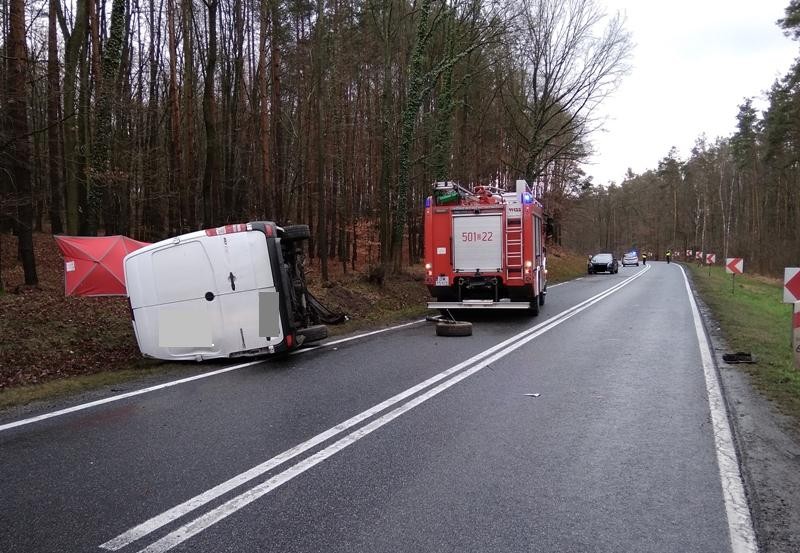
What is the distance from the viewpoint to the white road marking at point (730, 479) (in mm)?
3191

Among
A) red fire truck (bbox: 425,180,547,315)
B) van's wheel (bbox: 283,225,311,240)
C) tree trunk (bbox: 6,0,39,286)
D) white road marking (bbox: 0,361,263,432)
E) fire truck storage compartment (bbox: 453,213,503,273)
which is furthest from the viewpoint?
fire truck storage compartment (bbox: 453,213,503,273)

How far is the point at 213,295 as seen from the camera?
786cm

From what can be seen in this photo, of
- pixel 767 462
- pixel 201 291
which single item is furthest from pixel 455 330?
pixel 767 462

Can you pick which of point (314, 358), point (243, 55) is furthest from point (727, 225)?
point (314, 358)

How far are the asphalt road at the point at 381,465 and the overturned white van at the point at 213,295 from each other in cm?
80

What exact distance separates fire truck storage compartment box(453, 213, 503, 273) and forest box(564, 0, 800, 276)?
27645 millimetres

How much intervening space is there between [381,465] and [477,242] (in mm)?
9737

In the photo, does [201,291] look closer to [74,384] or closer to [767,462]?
[74,384]

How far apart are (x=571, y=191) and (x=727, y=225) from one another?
25.0 m

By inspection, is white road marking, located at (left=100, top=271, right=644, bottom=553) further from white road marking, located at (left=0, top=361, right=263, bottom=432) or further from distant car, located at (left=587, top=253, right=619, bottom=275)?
distant car, located at (left=587, top=253, right=619, bottom=275)

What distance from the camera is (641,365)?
8.11 m

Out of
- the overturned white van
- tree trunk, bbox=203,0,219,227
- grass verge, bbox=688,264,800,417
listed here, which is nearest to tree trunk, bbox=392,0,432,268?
tree trunk, bbox=203,0,219,227

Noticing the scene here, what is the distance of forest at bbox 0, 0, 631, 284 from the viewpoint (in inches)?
547

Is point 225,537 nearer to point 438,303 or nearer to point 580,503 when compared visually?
point 580,503
